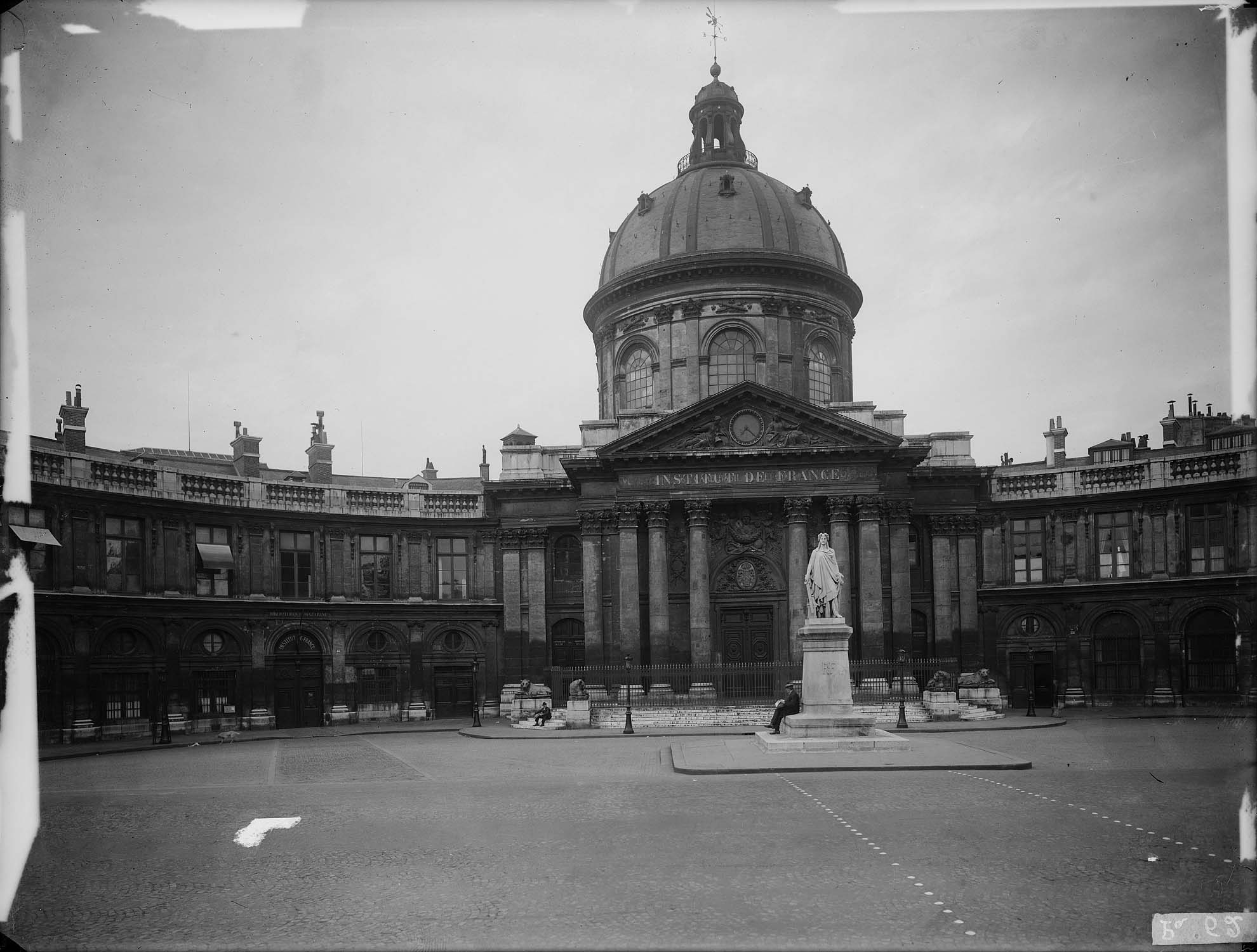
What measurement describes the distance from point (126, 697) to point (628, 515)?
1861 cm

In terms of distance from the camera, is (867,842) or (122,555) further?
(122,555)

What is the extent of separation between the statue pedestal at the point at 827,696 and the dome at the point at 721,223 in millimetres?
25913

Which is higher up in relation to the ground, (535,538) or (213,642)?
(535,538)

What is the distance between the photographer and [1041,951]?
10188 millimetres

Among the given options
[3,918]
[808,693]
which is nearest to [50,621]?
[808,693]

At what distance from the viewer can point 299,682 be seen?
45.8m

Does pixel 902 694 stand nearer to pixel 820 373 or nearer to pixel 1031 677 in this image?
pixel 1031 677

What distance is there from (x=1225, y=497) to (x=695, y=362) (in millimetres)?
21233

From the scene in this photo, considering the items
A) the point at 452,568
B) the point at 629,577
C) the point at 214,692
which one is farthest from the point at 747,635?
the point at 214,692

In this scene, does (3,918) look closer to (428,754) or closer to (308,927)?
(308,927)

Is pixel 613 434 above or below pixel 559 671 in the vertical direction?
above

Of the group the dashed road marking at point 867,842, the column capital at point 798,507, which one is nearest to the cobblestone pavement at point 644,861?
the dashed road marking at point 867,842

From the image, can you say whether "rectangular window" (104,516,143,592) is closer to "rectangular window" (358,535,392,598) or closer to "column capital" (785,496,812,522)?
"rectangular window" (358,535,392,598)

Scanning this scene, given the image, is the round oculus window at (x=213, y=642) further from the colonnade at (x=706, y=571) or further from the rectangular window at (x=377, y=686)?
the colonnade at (x=706, y=571)
